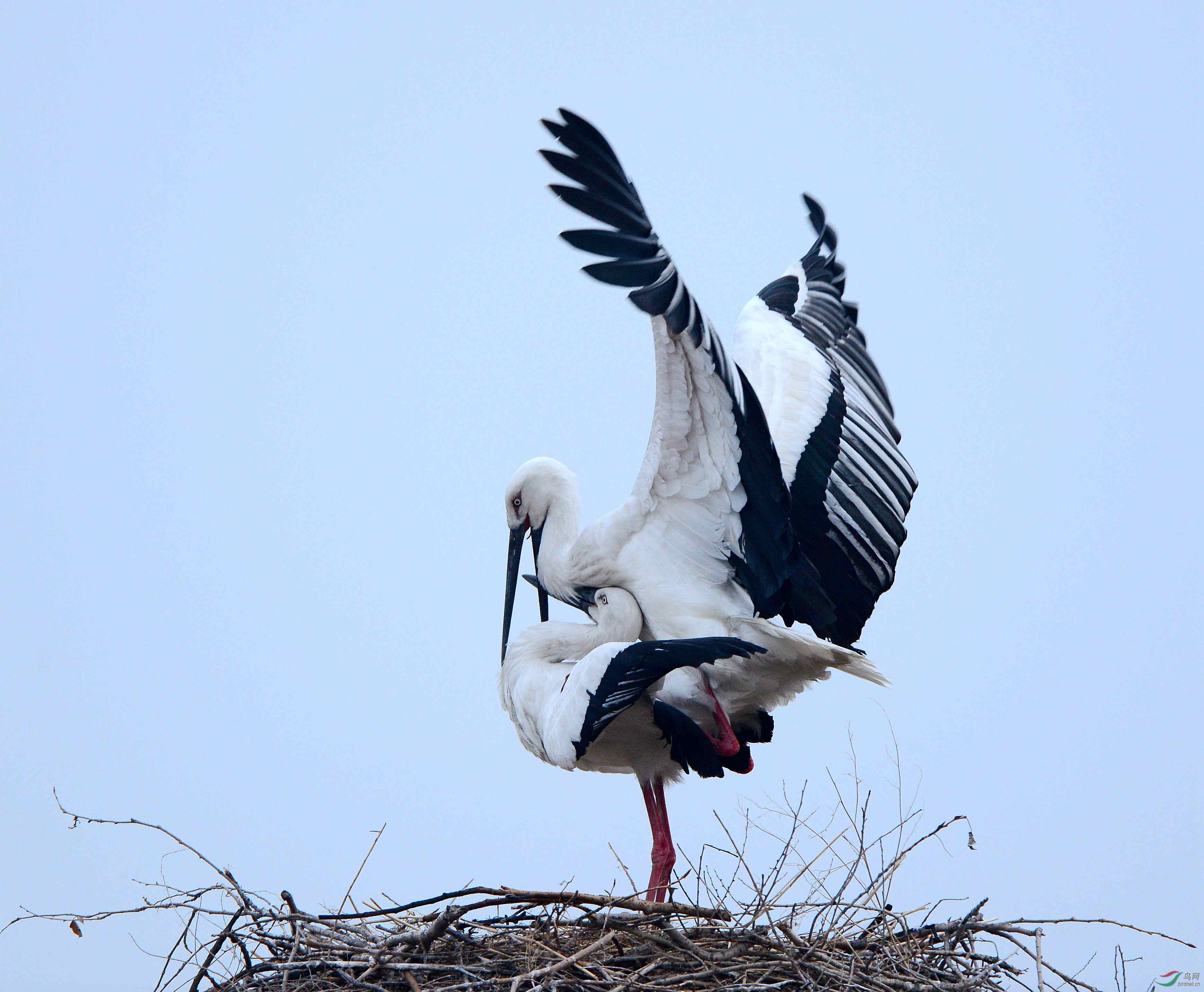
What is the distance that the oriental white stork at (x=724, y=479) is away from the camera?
401cm

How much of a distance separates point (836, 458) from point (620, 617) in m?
1.04

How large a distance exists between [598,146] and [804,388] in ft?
5.95

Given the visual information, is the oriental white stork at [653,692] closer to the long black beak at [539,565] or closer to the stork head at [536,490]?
the long black beak at [539,565]

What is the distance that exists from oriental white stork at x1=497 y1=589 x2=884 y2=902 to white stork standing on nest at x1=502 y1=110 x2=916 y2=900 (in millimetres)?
15

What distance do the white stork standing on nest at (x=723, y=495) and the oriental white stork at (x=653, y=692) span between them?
0.05 ft

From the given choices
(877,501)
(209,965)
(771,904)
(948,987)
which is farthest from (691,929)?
(877,501)

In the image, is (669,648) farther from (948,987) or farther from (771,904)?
(948,987)

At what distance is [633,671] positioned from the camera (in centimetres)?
445

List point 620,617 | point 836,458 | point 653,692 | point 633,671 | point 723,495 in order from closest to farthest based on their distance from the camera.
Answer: point 633,671, point 723,495, point 653,692, point 620,617, point 836,458

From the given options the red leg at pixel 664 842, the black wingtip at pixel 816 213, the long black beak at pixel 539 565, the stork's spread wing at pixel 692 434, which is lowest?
the red leg at pixel 664 842

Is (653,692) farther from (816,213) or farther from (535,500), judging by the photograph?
(816,213)

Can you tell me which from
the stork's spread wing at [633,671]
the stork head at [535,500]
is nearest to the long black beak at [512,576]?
the stork head at [535,500]

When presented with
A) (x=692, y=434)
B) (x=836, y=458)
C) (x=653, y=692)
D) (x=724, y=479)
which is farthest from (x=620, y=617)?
(x=836, y=458)

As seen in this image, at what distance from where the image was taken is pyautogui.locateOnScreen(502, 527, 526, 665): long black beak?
228 inches
